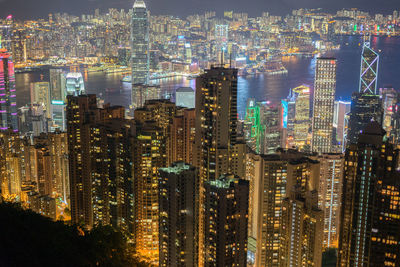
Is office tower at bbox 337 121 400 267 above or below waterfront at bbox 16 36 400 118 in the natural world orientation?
below

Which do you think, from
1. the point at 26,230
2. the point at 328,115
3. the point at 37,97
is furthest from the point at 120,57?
the point at 26,230

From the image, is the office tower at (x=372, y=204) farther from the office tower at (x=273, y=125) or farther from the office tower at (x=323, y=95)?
the office tower at (x=323, y=95)

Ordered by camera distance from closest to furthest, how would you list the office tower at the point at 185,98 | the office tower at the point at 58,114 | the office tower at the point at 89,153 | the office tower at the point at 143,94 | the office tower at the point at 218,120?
the office tower at the point at 218,120
the office tower at the point at 89,153
the office tower at the point at 185,98
the office tower at the point at 58,114
the office tower at the point at 143,94

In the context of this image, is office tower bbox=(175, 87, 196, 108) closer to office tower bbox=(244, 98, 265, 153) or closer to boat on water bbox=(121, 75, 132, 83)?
office tower bbox=(244, 98, 265, 153)

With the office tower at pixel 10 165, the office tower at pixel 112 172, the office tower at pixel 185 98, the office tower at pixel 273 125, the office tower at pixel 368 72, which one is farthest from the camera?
the office tower at pixel 368 72

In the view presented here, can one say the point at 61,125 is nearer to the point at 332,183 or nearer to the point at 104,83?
the point at 104,83

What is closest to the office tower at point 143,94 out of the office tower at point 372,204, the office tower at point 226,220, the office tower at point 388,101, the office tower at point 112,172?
the office tower at point 112,172

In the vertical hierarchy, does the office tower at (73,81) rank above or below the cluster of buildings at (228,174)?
above

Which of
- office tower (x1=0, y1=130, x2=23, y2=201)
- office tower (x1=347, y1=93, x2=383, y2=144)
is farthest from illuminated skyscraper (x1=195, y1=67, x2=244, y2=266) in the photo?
office tower (x1=0, y1=130, x2=23, y2=201)
